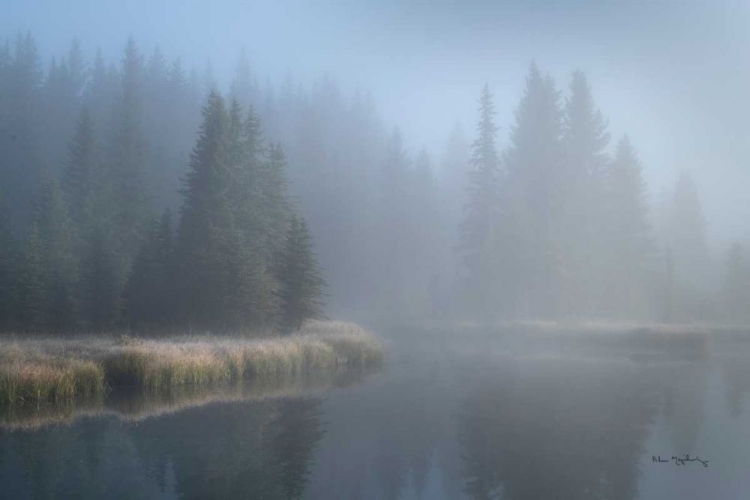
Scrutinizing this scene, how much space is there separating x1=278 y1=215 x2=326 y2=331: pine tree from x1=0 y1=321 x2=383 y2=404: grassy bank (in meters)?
4.68

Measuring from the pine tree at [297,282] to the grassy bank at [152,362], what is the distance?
4682 mm

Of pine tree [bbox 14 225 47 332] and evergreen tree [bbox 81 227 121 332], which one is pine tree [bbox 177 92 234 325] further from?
pine tree [bbox 14 225 47 332]

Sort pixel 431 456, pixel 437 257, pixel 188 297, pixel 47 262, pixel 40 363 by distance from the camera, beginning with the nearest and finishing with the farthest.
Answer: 1. pixel 431 456
2. pixel 40 363
3. pixel 188 297
4. pixel 47 262
5. pixel 437 257

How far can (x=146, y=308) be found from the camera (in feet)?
130

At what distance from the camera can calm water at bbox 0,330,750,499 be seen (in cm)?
1340

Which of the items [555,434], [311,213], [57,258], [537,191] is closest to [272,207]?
[57,258]

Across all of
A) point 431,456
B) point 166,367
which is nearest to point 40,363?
point 166,367

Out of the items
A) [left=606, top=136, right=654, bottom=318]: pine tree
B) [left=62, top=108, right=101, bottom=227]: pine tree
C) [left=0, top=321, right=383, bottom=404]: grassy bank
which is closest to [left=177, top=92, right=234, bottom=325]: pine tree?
[left=0, top=321, right=383, bottom=404]: grassy bank

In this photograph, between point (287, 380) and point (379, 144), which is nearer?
point (287, 380)

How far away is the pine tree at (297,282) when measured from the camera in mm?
39281

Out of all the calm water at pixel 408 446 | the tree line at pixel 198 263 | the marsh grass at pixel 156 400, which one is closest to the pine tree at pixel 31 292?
the tree line at pixel 198 263

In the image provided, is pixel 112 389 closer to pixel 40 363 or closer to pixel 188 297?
pixel 40 363

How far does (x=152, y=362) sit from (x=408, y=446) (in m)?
11.8

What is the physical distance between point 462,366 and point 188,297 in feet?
56.7
